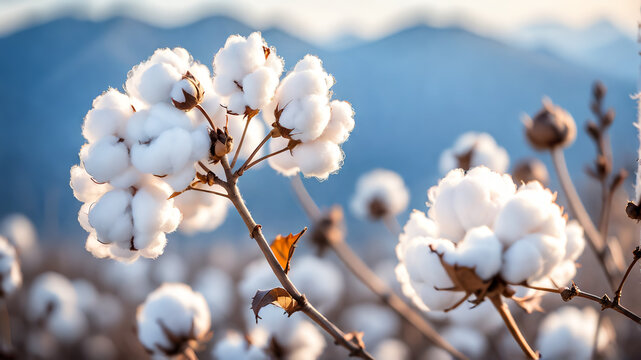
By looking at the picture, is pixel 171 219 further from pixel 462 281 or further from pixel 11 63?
pixel 11 63

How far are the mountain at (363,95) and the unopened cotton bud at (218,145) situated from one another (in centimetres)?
1506

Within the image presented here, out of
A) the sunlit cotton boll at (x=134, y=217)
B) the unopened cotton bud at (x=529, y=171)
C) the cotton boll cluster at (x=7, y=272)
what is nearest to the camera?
the sunlit cotton boll at (x=134, y=217)

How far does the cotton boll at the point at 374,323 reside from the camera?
3060mm

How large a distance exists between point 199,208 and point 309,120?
1.06 ft

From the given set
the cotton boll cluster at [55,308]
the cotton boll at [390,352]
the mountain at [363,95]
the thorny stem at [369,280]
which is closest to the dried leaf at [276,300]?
the thorny stem at [369,280]

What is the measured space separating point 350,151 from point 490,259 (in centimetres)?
1574

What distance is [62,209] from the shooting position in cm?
1909

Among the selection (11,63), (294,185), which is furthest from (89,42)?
(294,185)

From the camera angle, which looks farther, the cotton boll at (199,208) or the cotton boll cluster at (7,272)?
the cotton boll cluster at (7,272)

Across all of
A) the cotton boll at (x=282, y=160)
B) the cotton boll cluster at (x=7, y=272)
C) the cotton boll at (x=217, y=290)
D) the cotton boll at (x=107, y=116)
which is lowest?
the cotton boll at (x=282, y=160)

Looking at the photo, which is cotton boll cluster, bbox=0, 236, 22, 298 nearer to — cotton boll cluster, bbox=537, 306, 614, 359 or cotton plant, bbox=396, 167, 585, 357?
cotton plant, bbox=396, 167, 585, 357

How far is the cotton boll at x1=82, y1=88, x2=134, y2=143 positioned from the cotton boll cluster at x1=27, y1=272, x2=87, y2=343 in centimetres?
235

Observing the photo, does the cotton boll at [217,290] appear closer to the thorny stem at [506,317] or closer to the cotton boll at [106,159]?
the cotton boll at [106,159]

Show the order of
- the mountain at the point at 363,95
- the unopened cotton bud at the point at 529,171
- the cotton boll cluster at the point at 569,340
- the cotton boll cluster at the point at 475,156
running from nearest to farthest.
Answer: the cotton boll cluster at the point at 569,340
the cotton boll cluster at the point at 475,156
the unopened cotton bud at the point at 529,171
the mountain at the point at 363,95
